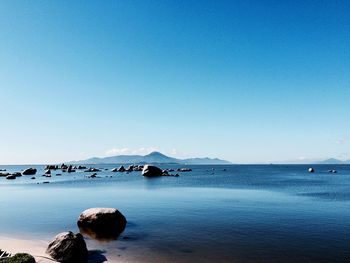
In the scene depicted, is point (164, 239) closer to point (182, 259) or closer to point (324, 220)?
point (182, 259)

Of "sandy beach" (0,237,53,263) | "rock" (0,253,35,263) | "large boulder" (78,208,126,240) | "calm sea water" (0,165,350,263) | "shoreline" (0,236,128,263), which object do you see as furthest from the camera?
"large boulder" (78,208,126,240)

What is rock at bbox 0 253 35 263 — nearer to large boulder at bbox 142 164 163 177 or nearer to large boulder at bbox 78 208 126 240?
large boulder at bbox 78 208 126 240

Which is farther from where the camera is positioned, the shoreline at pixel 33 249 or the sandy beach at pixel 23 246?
the sandy beach at pixel 23 246

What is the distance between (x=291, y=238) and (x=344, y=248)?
11.0ft

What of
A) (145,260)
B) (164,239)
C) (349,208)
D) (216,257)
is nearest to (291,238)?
(216,257)

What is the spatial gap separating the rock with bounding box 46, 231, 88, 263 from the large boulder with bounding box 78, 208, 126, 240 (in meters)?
6.37

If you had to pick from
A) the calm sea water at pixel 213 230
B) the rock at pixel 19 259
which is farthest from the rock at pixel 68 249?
the rock at pixel 19 259

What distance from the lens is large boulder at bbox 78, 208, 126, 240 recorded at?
21984 mm

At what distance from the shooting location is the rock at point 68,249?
14.6 m

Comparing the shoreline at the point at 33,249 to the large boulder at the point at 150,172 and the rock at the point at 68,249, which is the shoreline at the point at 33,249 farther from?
the large boulder at the point at 150,172

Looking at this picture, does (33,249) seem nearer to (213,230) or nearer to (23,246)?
(23,246)

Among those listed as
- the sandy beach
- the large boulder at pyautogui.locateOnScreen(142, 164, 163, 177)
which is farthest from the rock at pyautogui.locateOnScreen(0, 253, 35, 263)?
the large boulder at pyautogui.locateOnScreen(142, 164, 163, 177)

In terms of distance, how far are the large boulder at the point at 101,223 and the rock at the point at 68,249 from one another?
6.37 metres

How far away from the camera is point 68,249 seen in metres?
14.8
